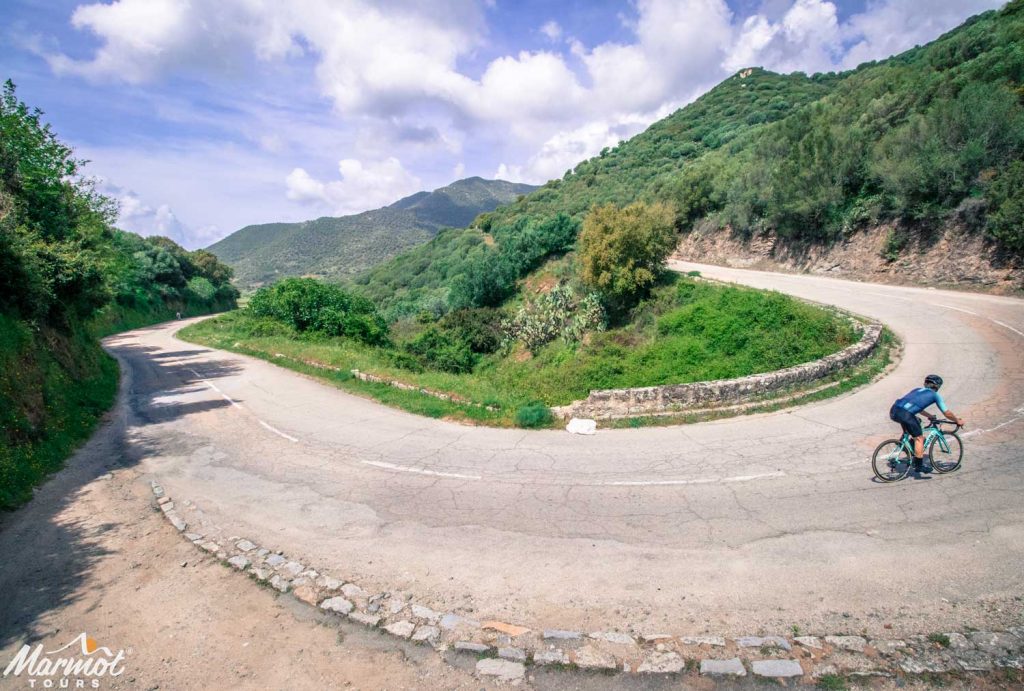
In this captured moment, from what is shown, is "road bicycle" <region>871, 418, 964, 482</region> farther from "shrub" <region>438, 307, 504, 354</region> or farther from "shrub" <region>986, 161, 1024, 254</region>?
"shrub" <region>438, 307, 504, 354</region>

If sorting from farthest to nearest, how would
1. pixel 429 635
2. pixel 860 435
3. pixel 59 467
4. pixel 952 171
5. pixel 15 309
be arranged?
pixel 952 171, pixel 15 309, pixel 59 467, pixel 860 435, pixel 429 635

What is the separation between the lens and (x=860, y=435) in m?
8.88

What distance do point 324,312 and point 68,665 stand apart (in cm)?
2543

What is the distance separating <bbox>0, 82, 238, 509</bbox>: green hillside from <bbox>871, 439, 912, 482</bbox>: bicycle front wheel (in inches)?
550

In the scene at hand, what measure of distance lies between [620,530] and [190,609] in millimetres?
A: 5174

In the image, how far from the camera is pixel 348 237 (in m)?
135

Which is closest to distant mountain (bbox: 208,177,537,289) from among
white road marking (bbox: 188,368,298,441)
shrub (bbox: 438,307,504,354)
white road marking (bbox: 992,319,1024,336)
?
shrub (bbox: 438,307,504,354)

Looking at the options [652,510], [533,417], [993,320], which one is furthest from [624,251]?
[652,510]

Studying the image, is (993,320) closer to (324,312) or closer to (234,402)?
(234,402)

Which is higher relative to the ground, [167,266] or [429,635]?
[167,266]

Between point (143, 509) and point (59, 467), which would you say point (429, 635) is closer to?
point (143, 509)

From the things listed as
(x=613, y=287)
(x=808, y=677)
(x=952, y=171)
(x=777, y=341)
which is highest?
(x=952, y=171)

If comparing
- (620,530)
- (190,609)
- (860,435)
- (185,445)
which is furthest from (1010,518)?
(185,445)

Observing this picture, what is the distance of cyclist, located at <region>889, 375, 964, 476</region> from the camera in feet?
23.3
